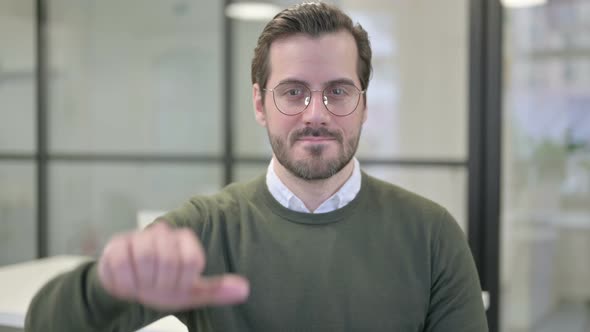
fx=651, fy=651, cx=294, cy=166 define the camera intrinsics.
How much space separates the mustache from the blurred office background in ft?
5.95

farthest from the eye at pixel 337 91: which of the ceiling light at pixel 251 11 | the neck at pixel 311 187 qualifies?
the ceiling light at pixel 251 11

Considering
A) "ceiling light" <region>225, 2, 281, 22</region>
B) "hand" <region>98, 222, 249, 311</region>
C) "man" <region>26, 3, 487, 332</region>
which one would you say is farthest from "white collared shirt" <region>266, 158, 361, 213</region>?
"ceiling light" <region>225, 2, 281, 22</region>

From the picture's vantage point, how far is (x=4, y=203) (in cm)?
411

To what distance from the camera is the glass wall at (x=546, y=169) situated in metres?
2.88

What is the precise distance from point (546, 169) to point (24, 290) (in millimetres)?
2230

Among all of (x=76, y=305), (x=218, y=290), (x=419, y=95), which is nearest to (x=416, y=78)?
(x=419, y=95)

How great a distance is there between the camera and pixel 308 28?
4.54ft

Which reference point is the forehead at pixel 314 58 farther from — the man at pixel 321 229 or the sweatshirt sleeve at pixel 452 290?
the sweatshirt sleeve at pixel 452 290

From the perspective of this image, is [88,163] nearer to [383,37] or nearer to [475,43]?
[383,37]

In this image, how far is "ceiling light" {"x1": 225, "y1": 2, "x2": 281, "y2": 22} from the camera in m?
3.35

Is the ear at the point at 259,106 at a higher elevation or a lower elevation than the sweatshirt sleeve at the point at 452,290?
higher

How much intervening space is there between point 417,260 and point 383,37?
2017 mm

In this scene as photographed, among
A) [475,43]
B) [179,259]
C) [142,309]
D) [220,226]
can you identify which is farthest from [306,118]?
[475,43]

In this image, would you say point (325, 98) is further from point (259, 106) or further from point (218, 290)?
point (218, 290)
